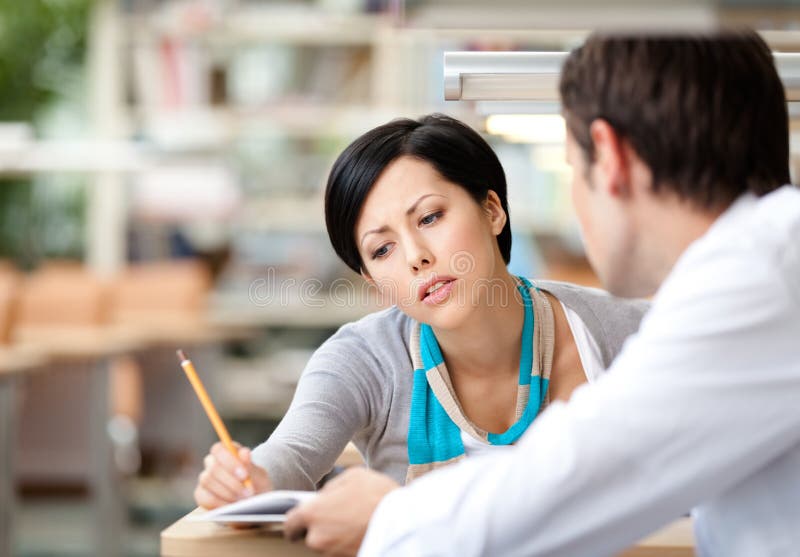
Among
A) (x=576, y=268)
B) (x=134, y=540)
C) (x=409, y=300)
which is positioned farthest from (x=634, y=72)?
(x=576, y=268)

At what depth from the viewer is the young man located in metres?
0.94

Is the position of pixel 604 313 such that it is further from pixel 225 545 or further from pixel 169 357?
pixel 169 357

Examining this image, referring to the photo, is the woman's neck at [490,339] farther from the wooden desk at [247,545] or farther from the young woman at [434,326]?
the wooden desk at [247,545]

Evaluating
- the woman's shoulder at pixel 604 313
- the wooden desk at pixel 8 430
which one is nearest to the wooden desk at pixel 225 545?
the woman's shoulder at pixel 604 313

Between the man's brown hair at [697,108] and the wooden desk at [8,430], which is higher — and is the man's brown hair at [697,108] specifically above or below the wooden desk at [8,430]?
above

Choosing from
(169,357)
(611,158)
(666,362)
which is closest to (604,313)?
Answer: (611,158)

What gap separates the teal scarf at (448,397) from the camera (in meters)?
1.57

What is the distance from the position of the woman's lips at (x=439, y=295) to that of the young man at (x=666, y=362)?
0.44 meters

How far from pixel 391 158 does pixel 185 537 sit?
27.4 inches

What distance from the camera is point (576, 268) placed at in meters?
5.54

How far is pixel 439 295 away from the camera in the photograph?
61.3 inches

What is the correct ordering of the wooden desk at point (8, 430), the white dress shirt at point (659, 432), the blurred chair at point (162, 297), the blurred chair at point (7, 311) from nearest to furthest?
the white dress shirt at point (659, 432)
the wooden desk at point (8, 430)
the blurred chair at point (7, 311)
the blurred chair at point (162, 297)

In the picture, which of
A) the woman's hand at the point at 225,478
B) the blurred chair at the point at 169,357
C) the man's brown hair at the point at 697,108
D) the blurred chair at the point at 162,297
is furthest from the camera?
the blurred chair at the point at 162,297

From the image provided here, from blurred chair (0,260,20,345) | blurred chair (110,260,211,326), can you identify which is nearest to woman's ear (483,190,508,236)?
blurred chair (0,260,20,345)
